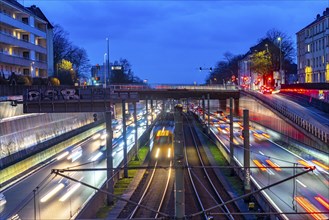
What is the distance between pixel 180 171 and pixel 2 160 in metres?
26.0

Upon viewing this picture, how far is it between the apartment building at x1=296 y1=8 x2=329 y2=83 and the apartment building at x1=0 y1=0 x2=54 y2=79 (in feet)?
155

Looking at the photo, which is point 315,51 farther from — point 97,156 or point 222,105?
point 97,156

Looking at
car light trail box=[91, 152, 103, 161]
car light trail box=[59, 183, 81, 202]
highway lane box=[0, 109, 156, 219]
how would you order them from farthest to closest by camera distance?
car light trail box=[91, 152, 103, 161] → car light trail box=[59, 183, 81, 202] → highway lane box=[0, 109, 156, 219]

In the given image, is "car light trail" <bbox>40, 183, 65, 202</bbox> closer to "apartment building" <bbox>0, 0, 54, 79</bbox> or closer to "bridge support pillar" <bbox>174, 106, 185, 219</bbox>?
"bridge support pillar" <bbox>174, 106, 185, 219</bbox>

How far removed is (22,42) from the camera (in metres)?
67.9

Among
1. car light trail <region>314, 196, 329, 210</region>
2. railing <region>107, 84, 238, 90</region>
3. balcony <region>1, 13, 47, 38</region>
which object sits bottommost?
car light trail <region>314, 196, 329, 210</region>

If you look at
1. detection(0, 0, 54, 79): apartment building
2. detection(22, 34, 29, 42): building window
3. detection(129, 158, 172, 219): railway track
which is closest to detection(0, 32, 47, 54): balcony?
detection(0, 0, 54, 79): apartment building

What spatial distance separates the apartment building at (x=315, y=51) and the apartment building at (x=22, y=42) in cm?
4721

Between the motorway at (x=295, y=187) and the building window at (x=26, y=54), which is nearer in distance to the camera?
the motorway at (x=295, y=187)

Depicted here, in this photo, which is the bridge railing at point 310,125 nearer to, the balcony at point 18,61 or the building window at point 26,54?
the balcony at point 18,61

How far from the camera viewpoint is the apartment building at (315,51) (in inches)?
3261

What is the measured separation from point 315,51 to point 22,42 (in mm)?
53790

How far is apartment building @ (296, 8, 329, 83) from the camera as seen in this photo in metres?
82.8

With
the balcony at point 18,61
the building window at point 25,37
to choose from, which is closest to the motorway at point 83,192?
the balcony at point 18,61
